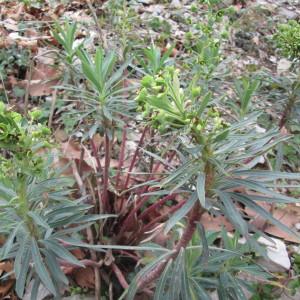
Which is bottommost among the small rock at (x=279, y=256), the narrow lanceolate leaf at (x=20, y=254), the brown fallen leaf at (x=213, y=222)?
the small rock at (x=279, y=256)

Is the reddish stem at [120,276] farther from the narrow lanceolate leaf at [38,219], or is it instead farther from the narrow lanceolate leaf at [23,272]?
the narrow lanceolate leaf at [38,219]

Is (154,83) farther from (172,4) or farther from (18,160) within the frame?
(172,4)

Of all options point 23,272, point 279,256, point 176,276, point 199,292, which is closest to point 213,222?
point 279,256

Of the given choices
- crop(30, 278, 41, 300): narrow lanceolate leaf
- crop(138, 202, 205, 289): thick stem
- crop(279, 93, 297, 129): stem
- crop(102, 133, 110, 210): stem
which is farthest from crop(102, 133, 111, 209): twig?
crop(279, 93, 297, 129): stem

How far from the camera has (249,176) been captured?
121 cm

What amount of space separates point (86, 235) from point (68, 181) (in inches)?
25.9

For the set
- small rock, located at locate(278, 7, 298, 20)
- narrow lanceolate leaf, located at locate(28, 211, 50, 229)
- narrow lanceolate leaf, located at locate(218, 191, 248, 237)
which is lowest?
small rock, located at locate(278, 7, 298, 20)

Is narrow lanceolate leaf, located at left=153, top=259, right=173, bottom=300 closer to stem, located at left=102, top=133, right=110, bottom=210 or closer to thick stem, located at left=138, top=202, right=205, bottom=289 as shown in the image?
thick stem, located at left=138, top=202, right=205, bottom=289

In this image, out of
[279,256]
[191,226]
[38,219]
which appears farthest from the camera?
[279,256]

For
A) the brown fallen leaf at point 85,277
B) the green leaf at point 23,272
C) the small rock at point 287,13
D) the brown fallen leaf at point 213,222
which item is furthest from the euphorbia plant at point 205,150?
the small rock at point 287,13

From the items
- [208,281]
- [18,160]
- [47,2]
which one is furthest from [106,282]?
[47,2]

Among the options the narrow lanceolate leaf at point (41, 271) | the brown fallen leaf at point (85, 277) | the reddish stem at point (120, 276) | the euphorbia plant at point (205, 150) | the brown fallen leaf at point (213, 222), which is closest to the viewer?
the euphorbia plant at point (205, 150)

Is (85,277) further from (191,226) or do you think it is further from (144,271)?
(191,226)

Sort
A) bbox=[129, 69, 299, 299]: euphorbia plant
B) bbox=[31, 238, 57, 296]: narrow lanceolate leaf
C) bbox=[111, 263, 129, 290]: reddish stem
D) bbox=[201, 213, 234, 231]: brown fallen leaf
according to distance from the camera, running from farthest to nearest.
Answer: bbox=[201, 213, 234, 231]: brown fallen leaf
bbox=[111, 263, 129, 290]: reddish stem
bbox=[31, 238, 57, 296]: narrow lanceolate leaf
bbox=[129, 69, 299, 299]: euphorbia plant
